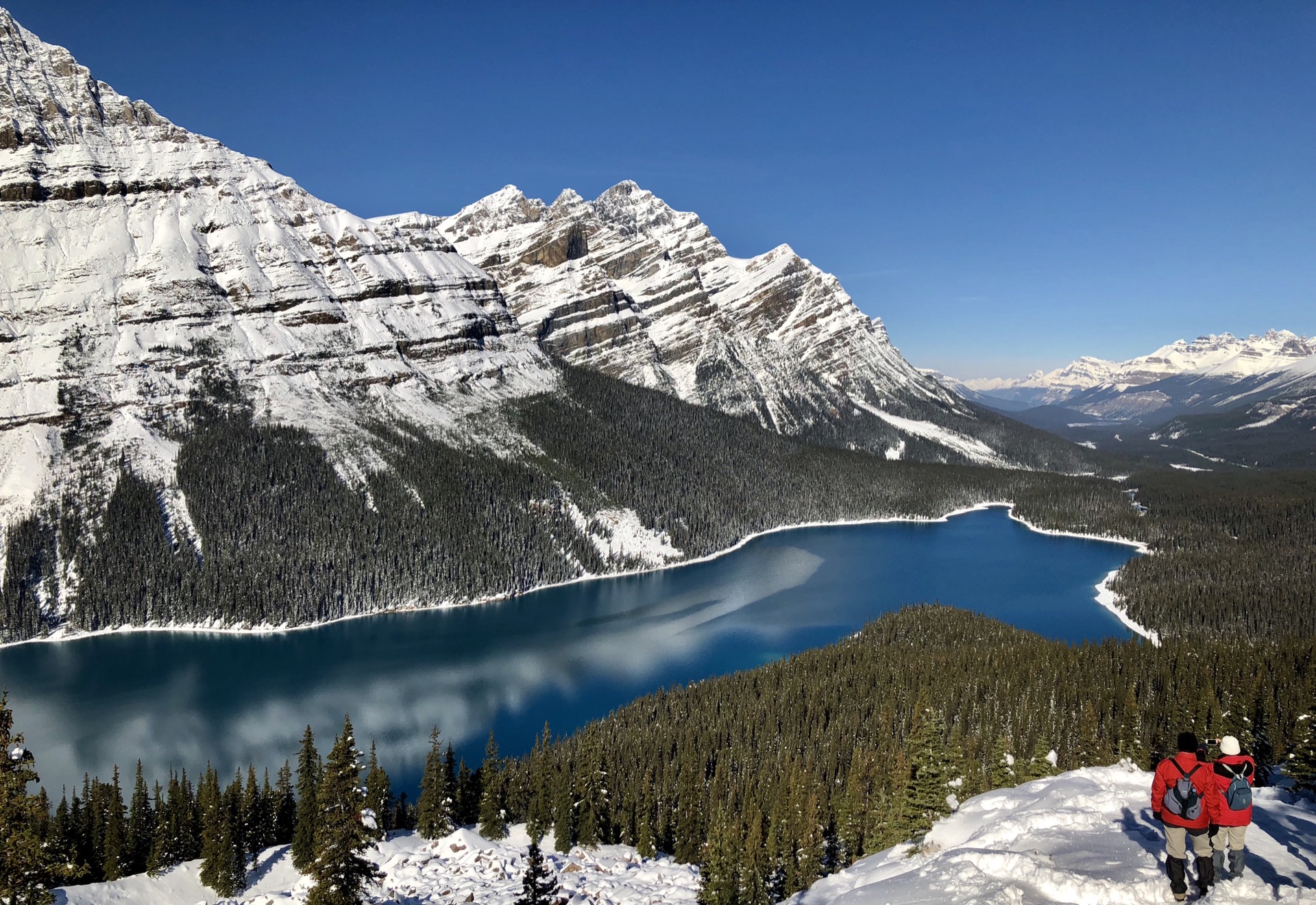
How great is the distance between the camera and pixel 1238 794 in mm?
18281

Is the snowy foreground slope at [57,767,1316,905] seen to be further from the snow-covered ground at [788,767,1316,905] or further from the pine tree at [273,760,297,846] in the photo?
the pine tree at [273,760,297,846]

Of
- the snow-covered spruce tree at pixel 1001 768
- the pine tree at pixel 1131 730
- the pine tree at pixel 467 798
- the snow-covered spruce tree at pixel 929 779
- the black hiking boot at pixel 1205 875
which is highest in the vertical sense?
the black hiking boot at pixel 1205 875

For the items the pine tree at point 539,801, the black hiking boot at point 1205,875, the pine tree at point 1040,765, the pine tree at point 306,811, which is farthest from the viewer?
the pine tree at point 539,801

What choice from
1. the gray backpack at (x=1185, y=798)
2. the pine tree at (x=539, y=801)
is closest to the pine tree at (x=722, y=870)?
the pine tree at (x=539, y=801)

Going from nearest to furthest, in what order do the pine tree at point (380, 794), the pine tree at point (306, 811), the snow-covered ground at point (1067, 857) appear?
1. the snow-covered ground at point (1067, 857)
2. the pine tree at point (306, 811)
3. the pine tree at point (380, 794)

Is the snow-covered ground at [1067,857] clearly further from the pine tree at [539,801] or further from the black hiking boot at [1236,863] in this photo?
the pine tree at [539,801]

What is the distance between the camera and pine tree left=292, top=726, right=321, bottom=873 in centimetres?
5081

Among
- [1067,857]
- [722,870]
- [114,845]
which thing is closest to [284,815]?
[114,845]

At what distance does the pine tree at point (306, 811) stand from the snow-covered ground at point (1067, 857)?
110 feet

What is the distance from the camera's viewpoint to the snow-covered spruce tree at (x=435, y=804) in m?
53.4

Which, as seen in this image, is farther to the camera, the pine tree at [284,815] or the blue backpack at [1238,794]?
the pine tree at [284,815]

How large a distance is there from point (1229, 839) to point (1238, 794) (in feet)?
7.91

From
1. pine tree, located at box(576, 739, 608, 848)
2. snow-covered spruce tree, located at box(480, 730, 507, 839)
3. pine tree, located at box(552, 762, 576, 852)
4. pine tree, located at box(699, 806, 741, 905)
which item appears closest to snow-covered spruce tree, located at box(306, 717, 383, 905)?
pine tree, located at box(699, 806, 741, 905)

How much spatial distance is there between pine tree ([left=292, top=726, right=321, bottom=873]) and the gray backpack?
4650 cm
